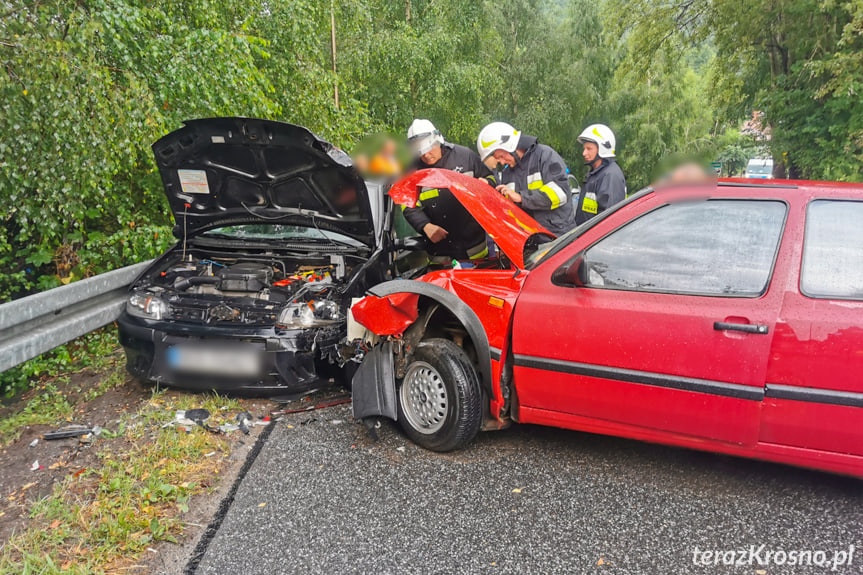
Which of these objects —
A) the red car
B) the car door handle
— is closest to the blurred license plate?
the red car

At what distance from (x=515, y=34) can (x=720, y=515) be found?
23.7 m

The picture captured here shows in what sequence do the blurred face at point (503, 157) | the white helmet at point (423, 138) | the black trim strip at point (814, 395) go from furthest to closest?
the white helmet at point (423, 138), the blurred face at point (503, 157), the black trim strip at point (814, 395)

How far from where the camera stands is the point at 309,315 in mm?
4438

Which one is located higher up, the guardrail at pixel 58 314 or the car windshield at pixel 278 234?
the car windshield at pixel 278 234

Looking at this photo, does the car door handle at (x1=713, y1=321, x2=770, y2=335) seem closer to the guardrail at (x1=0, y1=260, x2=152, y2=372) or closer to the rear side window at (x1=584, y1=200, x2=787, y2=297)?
the rear side window at (x1=584, y1=200, x2=787, y2=297)

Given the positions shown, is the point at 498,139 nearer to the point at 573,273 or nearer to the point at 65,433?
the point at 573,273

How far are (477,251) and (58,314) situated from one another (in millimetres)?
3276

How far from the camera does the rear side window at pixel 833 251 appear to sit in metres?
2.72

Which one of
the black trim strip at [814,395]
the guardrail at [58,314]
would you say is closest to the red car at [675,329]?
the black trim strip at [814,395]

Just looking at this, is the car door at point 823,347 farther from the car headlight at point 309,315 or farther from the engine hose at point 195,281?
the engine hose at point 195,281

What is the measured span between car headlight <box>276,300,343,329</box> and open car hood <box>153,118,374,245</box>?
2.57 feet

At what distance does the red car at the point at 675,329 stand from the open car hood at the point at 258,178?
137 centimetres

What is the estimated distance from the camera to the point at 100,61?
5336 millimetres

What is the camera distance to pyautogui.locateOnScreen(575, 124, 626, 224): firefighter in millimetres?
5543
